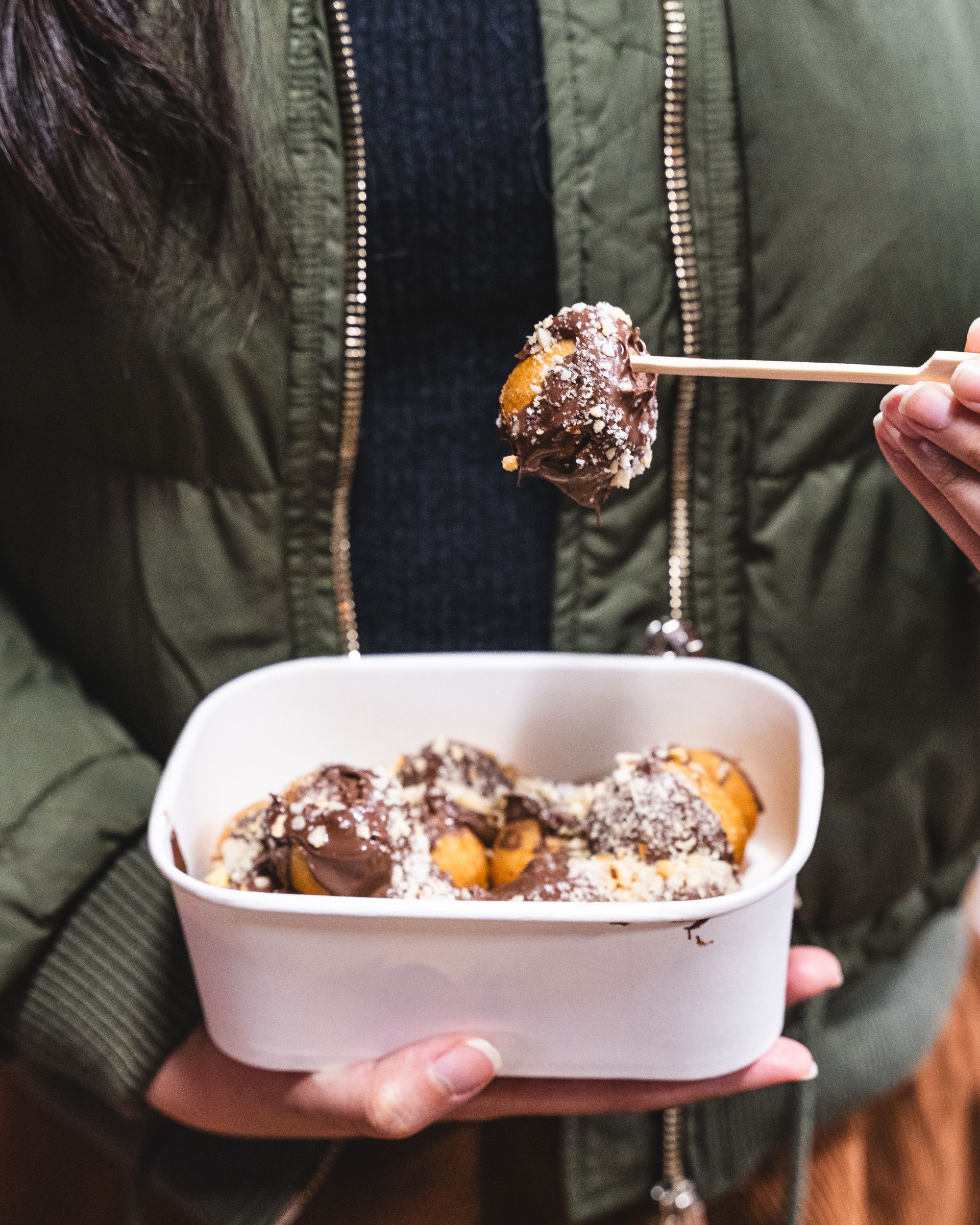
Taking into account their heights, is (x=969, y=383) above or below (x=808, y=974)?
above

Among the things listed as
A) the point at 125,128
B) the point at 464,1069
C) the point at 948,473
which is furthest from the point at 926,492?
the point at 125,128

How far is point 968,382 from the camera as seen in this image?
0.54 meters

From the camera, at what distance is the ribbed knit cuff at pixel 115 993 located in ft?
2.54

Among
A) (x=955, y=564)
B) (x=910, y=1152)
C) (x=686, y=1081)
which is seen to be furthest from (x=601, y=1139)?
(x=955, y=564)

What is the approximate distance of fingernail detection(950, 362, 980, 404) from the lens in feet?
1.75

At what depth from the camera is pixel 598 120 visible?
0.73 metres

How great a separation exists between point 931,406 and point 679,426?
253 mm

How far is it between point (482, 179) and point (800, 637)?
48cm

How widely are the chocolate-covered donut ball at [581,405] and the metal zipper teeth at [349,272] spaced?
18 cm

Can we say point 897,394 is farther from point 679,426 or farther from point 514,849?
point 514,849

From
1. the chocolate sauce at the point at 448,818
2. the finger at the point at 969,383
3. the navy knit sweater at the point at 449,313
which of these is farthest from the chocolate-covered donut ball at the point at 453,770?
the finger at the point at 969,383

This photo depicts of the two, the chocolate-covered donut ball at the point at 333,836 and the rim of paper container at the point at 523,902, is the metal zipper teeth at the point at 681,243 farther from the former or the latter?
the chocolate-covered donut ball at the point at 333,836

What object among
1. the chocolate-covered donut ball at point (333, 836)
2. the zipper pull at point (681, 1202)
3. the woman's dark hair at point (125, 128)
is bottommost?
the zipper pull at point (681, 1202)

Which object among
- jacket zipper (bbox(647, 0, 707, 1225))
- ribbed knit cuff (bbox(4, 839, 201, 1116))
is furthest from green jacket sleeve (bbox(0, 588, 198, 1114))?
jacket zipper (bbox(647, 0, 707, 1225))
